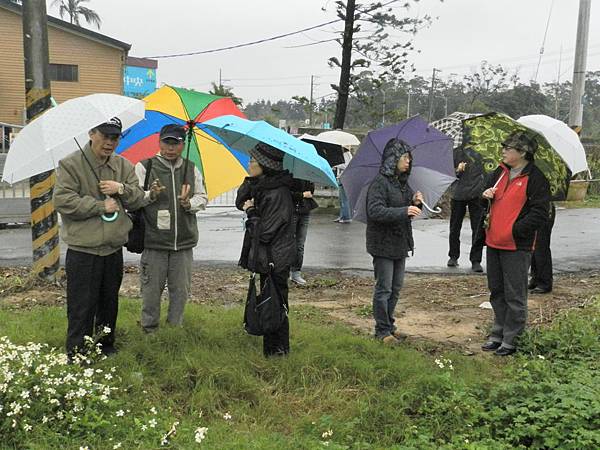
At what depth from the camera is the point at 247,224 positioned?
14.9 feet

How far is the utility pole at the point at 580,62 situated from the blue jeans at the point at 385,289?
12.0 metres

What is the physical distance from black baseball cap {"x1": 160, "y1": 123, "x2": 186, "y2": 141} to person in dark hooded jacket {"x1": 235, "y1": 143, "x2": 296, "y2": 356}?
1.84 feet

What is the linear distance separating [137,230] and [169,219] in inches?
10.1

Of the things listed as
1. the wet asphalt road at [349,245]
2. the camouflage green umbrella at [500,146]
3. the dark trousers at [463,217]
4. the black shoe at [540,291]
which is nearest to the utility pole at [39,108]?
the wet asphalt road at [349,245]

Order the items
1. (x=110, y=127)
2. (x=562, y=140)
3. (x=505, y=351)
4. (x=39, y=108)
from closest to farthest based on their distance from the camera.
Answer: (x=110, y=127) < (x=505, y=351) < (x=562, y=140) < (x=39, y=108)

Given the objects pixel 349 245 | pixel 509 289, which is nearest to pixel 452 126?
pixel 509 289

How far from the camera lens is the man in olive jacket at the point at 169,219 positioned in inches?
182

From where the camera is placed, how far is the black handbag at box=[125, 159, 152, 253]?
15.0 feet

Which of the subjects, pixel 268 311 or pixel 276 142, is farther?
pixel 268 311

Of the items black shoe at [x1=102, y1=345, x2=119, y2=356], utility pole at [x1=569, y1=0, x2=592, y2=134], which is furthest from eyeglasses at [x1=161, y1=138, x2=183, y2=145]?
utility pole at [x1=569, y1=0, x2=592, y2=134]

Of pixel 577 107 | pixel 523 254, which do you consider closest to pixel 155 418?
pixel 523 254

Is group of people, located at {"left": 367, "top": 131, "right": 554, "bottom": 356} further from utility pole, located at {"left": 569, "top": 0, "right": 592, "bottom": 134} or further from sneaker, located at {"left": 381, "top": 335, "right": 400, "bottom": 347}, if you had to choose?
utility pole, located at {"left": 569, "top": 0, "right": 592, "bottom": 134}

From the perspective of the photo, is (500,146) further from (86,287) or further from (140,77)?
(140,77)

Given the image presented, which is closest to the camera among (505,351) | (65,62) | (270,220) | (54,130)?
(54,130)
